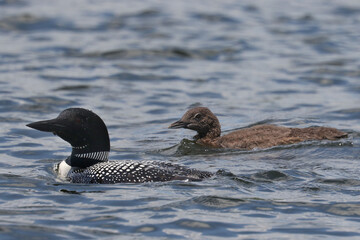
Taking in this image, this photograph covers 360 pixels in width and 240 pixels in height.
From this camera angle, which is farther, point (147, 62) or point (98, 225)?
point (147, 62)

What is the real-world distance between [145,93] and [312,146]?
16.3 ft

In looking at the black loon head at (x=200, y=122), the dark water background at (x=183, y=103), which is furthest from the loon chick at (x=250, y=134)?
the dark water background at (x=183, y=103)

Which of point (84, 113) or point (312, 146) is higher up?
point (84, 113)

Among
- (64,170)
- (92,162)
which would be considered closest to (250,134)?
(92,162)

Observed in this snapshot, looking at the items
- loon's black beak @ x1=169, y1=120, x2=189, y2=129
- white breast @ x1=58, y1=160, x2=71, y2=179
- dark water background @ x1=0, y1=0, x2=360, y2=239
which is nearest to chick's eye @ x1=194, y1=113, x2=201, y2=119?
loon's black beak @ x1=169, y1=120, x2=189, y2=129

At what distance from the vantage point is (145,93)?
48.6 ft

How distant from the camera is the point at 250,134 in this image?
1072 cm

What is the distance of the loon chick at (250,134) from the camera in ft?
34.7

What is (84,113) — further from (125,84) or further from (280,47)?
(280,47)

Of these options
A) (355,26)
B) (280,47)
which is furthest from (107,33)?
(355,26)

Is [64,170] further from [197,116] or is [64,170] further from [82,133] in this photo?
[197,116]

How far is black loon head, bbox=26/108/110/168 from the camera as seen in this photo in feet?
28.6

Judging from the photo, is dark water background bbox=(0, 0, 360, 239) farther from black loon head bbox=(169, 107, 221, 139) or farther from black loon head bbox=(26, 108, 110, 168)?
black loon head bbox=(26, 108, 110, 168)

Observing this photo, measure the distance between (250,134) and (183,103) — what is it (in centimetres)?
353
